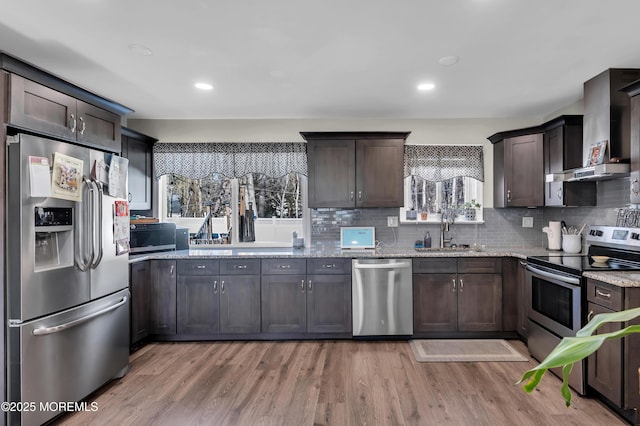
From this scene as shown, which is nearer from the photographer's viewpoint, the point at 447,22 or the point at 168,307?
the point at 447,22

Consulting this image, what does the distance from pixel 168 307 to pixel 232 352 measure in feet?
2.77

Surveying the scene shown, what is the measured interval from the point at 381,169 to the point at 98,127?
106 inches

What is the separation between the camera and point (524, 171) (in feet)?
12.4

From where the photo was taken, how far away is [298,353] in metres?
3.28

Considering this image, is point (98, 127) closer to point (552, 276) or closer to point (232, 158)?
point (232, 158)

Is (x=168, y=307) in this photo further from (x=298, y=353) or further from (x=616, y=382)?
(x=616, y=382)

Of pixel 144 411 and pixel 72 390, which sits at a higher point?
pixel 72 390

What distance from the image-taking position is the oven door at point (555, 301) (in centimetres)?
253

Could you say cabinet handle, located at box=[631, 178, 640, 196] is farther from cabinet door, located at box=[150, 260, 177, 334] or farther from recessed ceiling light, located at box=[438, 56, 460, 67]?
cabinet door, located at box=[150, 260, 177, 334]

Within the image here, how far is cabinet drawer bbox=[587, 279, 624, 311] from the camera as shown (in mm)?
2182

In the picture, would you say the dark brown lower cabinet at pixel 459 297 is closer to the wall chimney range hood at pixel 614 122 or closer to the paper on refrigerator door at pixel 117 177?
the wall chimney range hood at pixel 614 122

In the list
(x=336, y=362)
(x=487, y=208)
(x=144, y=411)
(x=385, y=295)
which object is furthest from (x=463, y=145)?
(x=144, y=411)

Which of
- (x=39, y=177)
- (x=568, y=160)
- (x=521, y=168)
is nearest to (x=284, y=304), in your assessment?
(x=39, y=177)

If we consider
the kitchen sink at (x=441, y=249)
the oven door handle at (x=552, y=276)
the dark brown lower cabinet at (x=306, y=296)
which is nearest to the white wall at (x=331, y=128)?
the kitchen sink at (x=441, y=249)
